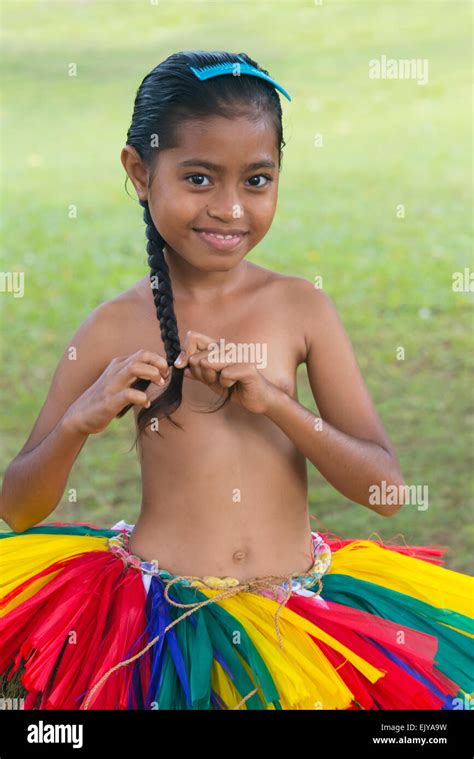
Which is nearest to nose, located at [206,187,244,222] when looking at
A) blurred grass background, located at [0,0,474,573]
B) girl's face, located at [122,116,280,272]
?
girl's face, located at [122,116,280,272]

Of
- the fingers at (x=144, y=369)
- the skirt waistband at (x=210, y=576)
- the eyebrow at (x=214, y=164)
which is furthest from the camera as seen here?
the skirt waistband at (x=210, y=576)

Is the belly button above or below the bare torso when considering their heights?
below

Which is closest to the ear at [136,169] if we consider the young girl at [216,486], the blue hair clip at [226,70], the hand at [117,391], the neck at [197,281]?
the young girl at [216,486]

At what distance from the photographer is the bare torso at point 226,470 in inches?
105

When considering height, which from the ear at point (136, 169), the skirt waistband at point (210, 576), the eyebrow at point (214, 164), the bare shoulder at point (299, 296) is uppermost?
the ear at point (136, 169)

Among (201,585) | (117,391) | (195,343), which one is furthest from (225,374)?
(201,585)

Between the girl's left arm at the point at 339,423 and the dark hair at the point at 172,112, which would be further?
the girl's left arm at the point at 339,423

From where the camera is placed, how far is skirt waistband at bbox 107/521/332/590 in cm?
263

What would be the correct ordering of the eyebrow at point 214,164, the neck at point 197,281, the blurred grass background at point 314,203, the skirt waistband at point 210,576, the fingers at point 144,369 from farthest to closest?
the blurred grass background at point 314,203 → the neck at point 197,281 → the skirt waistband at point 210,576 → the eyebrow at point 214,164 → the fingers at point 144,369

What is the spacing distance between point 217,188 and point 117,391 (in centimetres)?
52

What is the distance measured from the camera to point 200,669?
7.88 ft

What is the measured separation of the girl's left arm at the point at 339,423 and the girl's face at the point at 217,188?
305 mm

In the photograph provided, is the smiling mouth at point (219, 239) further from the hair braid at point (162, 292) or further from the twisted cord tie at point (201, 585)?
the twisted cord tie at point (201, 585)

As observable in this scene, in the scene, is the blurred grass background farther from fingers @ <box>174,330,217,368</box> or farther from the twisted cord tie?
fingers @ <box>174,330,217,368</box>
